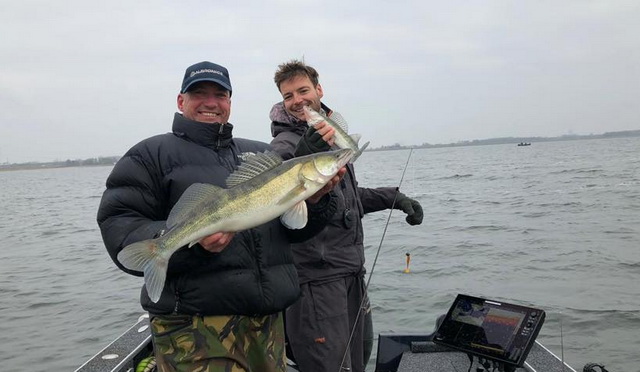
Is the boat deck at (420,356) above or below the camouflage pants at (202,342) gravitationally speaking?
below

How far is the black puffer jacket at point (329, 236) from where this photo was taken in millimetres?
3992

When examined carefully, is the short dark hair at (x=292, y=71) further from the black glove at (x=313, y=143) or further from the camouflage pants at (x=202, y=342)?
the camouflage pants at (x=202, y=342)

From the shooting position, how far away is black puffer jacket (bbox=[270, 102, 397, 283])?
3.99m

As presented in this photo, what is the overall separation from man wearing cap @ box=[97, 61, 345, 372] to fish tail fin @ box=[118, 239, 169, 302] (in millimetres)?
98

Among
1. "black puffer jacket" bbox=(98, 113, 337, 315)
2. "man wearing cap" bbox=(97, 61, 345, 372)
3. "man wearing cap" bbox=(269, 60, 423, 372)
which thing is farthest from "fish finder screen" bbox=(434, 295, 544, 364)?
"black puffer jacket" bbox=(98, 113, 337, 315)

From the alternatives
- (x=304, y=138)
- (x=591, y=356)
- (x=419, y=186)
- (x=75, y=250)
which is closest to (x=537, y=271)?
(x=591, y=356)

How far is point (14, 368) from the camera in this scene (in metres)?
8.43

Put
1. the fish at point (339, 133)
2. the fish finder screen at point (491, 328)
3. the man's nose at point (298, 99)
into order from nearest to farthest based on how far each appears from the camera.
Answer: the fish at point (339, 133)
the fish finder screen at point (491, 328)
the man's nose at point (298, 99)

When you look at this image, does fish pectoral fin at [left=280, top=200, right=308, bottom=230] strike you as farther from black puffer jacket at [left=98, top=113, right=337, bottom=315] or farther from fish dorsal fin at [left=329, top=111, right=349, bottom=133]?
fish dorsal fin at [left=329, top=111, right=349, bottom=133]

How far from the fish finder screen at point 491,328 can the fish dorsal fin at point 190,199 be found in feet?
7.97

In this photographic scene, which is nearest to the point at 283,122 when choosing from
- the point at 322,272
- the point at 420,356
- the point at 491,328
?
the point at 322,272

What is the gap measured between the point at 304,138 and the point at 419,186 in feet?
96.7

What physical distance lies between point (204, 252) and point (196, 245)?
0.19ft

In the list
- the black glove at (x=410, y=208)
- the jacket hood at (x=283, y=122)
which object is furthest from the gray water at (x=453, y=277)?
Result: the jacket hood at (x=283, y=122)
